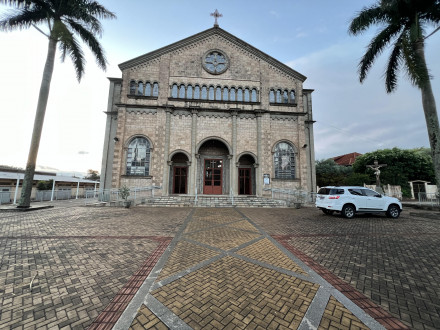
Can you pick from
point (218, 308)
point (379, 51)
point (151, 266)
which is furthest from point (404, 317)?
point (379, 51)

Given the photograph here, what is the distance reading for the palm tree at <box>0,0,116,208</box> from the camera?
11344 mm

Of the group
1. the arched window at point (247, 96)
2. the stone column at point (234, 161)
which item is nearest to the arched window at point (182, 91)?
the stone column at point (234, 161)

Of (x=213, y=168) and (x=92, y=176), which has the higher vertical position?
(x=92, y=176)

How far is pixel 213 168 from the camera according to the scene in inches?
738

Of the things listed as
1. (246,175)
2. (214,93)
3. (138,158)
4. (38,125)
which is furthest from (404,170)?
(38,125)

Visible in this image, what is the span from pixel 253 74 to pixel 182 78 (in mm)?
7477

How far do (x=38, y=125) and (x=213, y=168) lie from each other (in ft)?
44.3

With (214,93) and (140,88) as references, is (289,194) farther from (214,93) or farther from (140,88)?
(140,88)

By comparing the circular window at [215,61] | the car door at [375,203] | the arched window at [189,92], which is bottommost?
the car door at [375,203]

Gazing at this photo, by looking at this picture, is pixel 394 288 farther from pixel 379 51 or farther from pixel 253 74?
pixel 253 74

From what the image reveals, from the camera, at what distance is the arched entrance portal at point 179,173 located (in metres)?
18.2

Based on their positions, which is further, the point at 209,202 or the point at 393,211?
the point at 209,202

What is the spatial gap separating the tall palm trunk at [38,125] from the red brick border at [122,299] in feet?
40.3

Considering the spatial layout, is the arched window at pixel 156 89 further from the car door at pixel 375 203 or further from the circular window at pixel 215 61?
the car door at pixel 375 203
